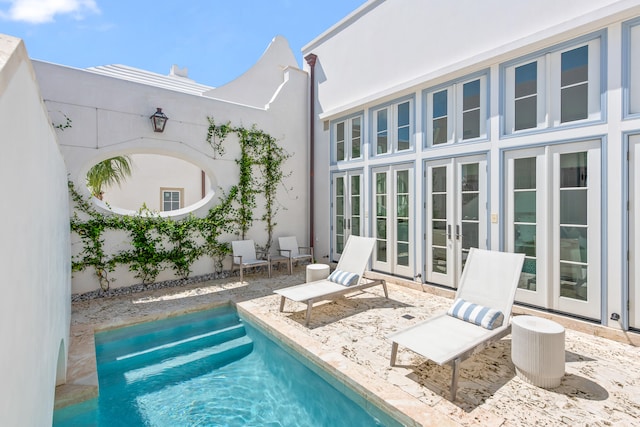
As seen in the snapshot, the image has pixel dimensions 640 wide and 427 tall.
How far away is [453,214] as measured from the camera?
21.0 feet

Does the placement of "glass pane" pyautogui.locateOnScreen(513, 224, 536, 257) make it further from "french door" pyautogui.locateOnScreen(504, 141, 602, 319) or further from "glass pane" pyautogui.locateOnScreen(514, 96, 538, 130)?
"glass pane" pyautogui.locateOnScreen(514, 96, 538, 130)

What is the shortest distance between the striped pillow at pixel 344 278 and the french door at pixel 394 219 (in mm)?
1781

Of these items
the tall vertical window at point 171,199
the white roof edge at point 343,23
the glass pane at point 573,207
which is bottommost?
the glass pane at point 573,207

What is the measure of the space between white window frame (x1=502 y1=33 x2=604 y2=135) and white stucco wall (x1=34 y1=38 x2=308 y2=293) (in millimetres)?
5900

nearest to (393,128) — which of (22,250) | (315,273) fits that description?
(315,273)

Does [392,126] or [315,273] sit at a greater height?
[392,126]

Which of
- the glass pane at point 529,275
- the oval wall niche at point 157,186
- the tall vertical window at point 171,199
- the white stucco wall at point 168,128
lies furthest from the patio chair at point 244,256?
the tall vertical window at point 171,199

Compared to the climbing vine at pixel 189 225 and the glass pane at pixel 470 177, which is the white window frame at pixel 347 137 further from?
the glass pane at pixel 470 177

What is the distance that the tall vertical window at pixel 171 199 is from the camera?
45.3 ft

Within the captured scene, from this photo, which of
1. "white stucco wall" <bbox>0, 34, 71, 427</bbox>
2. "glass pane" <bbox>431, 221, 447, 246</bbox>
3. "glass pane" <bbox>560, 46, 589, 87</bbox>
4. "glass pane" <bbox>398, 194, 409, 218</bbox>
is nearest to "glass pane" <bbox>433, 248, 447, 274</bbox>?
"glass pane" <bbox>431, 221, 447, 246</bbox>

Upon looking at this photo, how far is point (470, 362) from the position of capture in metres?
4.01

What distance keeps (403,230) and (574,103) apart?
3.82 m

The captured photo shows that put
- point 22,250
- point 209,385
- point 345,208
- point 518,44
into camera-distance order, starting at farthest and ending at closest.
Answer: point 345,208 → point 518,44 → point 209,385 → point 22,250

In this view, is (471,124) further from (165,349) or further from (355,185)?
(165,349)
